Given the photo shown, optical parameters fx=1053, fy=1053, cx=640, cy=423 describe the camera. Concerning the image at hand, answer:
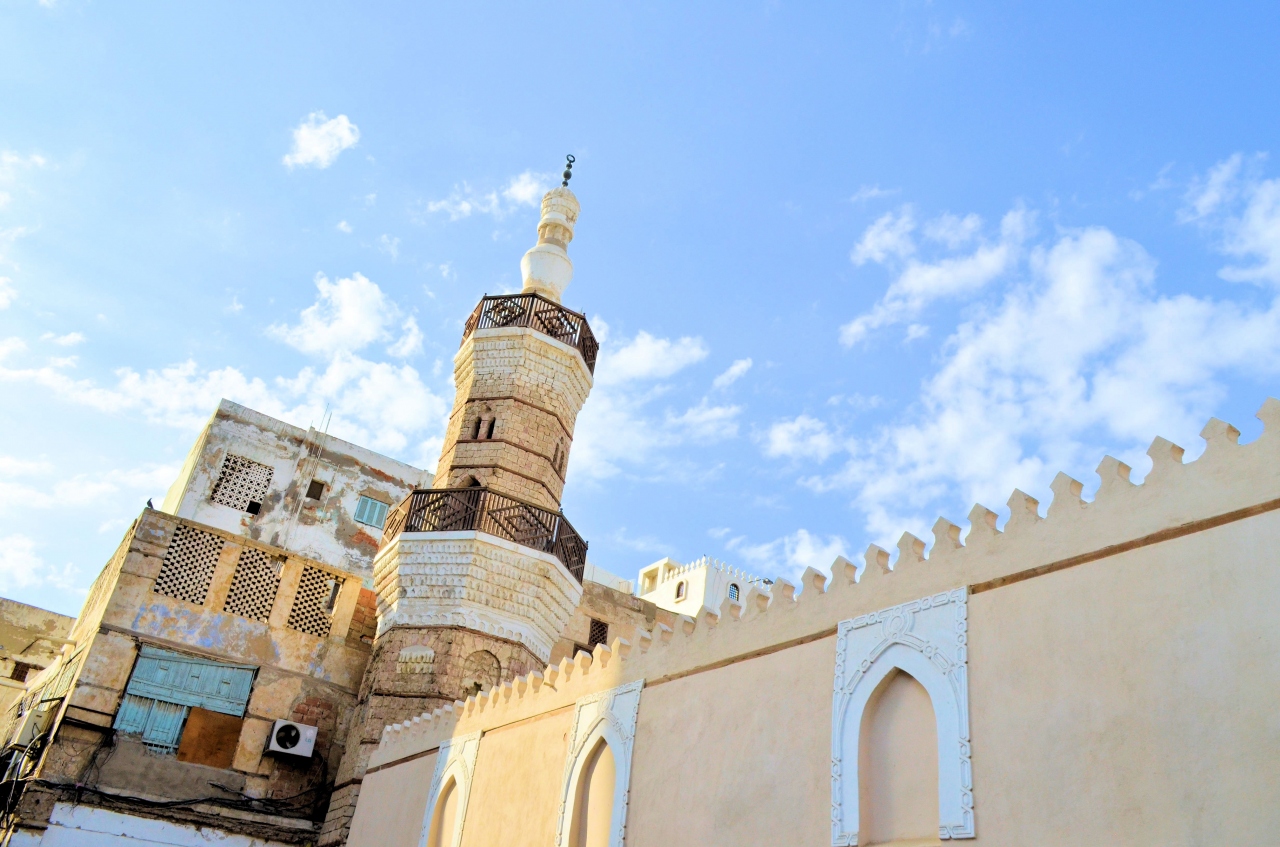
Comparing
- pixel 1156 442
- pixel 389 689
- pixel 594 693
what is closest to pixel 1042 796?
pixel 1156 442

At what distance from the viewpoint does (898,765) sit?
611 centimetres

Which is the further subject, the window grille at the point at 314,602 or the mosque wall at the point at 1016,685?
the window grille at the point at 314,602

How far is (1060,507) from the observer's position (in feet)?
19.4

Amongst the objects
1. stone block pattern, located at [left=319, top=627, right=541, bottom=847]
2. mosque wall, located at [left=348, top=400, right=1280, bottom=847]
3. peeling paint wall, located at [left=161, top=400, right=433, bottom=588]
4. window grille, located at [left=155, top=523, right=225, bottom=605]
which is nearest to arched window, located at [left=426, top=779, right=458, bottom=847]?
stone block pattern, located at [left=319, top=627, right=541, bottom=847]

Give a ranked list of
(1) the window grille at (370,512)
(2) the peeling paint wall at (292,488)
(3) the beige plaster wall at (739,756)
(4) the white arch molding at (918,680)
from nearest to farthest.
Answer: (4) the white arch molding at (918,680), (3) the beige plaster wall at (739,756), (2) the peeling paint wall at (292,488), (1) the window grille at (370,512)

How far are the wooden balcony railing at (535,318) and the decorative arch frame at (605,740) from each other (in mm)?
5929

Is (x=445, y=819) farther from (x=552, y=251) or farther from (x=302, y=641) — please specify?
(x=552, y=251)

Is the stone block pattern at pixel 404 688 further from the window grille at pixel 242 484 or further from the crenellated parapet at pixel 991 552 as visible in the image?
the window grille at pixel 242 484

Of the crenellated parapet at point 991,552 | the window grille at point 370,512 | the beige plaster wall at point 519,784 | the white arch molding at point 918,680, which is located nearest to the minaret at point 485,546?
the beige plaster wall at point 519,784

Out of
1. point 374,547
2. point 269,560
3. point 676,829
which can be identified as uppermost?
point 374,547

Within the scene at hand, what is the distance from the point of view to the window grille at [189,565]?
12.1 meters

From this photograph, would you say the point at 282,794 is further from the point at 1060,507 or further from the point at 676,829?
the point at 1060,507

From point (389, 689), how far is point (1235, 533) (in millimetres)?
9039

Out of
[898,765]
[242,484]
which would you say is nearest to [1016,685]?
[898,765]
